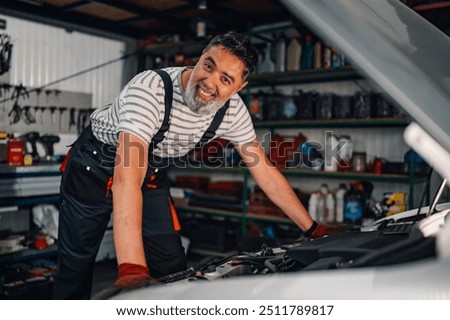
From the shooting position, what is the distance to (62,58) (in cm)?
377

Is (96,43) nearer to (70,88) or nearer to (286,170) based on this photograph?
(70,88)

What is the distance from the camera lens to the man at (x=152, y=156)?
117 cm

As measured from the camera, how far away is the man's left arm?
146 cm

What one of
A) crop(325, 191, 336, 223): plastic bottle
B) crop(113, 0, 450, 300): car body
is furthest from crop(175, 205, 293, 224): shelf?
crop(113, 0, 450, 300): car body

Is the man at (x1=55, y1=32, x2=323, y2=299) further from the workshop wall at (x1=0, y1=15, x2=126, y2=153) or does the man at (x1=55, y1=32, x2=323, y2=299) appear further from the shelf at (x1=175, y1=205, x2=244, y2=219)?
the workshop wall at (x1=0, y1=15, x2=126, y2=153)

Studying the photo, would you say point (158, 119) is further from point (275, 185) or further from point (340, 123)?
point (340, 123)

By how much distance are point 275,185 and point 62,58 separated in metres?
2.91

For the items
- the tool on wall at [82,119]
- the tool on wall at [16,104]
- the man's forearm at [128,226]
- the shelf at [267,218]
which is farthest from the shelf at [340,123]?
the man's forearm at [128,226]

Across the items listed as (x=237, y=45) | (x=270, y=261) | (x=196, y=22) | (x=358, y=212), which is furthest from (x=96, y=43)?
(x=270, y=261)

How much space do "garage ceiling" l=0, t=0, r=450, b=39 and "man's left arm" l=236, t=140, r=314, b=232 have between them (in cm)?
211

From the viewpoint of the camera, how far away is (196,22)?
12.2 feet

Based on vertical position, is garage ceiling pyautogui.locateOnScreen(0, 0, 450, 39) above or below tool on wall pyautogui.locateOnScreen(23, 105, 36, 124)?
above

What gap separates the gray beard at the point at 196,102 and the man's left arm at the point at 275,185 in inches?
11.5

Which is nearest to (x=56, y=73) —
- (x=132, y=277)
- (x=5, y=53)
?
(x=5, y=53)
